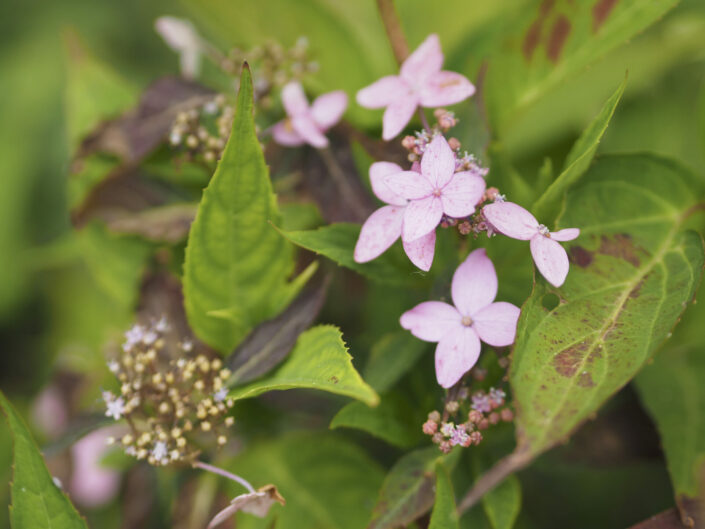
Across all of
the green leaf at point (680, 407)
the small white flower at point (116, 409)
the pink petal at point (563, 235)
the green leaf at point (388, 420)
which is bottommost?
the green leaf at point (680, 407)

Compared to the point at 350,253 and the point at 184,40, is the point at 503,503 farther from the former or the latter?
the point at 184,40

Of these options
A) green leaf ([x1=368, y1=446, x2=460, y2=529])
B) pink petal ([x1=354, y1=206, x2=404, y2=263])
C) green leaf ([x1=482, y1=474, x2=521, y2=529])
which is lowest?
green leaf ([x1=482, y1=474, x2=521, y2=529])

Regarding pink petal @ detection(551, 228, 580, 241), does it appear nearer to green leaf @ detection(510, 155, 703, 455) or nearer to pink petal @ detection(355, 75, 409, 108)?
green leaf @ detection(510, 155, 703, 455)

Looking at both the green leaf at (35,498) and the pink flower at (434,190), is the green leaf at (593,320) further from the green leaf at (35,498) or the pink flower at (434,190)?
the green leaf at (35,498)

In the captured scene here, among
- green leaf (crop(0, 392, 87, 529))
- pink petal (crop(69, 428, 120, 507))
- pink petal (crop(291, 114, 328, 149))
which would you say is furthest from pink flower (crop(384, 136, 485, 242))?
pink petal (crop(69, 428, 120, 507))

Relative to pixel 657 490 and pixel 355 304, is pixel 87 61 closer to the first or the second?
pixel 355 304

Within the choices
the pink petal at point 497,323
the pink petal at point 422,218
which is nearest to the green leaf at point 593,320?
the pink petal at point 497,323
